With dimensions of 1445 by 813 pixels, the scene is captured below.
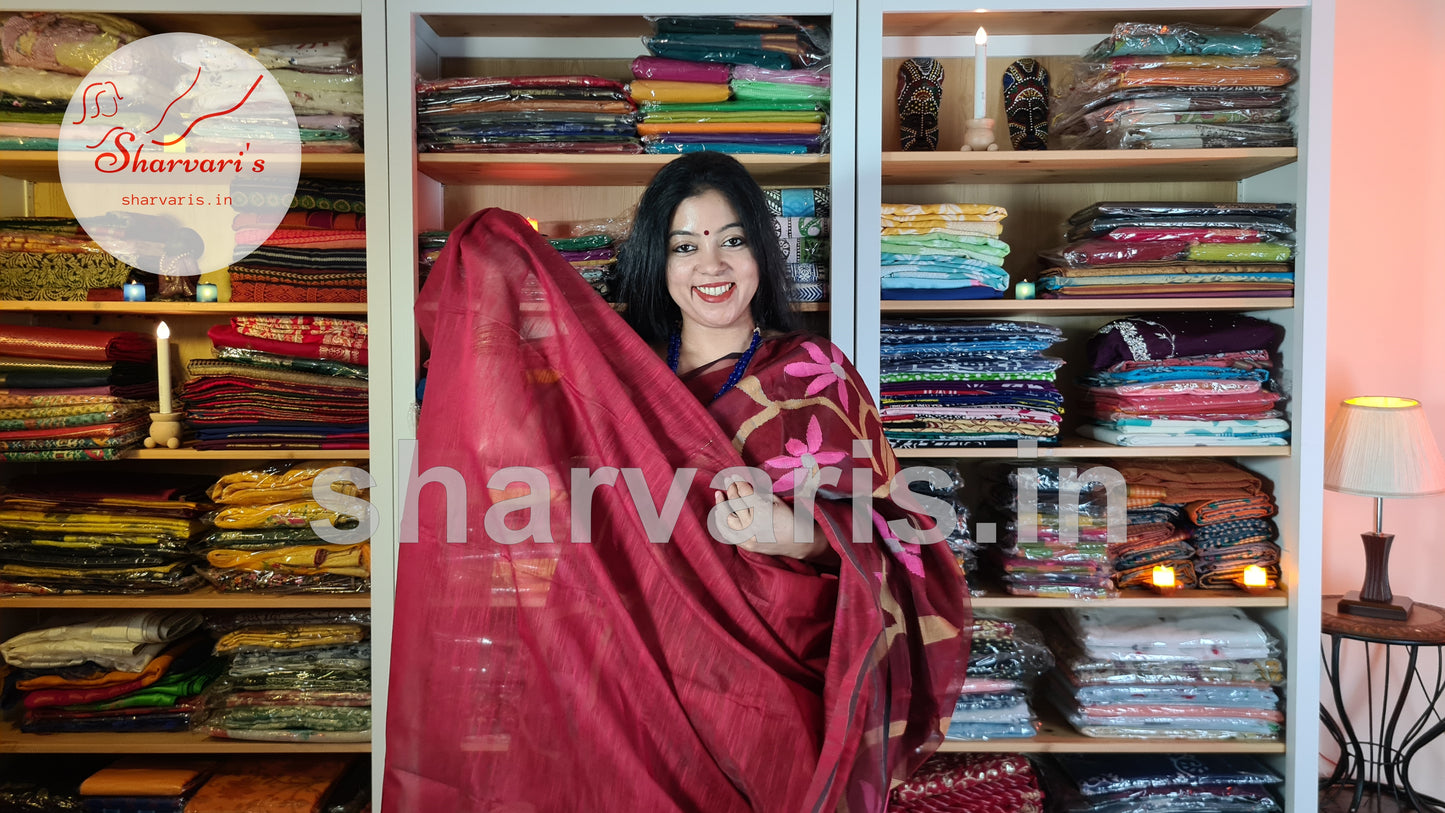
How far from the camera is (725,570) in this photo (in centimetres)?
141

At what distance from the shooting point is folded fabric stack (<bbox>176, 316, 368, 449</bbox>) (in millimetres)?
2205

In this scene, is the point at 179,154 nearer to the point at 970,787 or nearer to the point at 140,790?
the point at 140,790

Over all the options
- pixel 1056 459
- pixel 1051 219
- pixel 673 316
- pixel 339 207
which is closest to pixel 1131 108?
pixel 1051 219

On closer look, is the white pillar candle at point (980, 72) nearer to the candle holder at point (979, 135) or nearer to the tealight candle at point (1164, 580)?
the candle holder at point (979, 135)

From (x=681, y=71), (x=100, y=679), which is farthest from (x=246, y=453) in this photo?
(x=681, y=71)

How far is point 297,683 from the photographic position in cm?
224

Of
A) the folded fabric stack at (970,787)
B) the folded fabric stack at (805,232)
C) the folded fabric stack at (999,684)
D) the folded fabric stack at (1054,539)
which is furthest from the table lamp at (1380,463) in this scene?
the folded fabric stack at (805,232)

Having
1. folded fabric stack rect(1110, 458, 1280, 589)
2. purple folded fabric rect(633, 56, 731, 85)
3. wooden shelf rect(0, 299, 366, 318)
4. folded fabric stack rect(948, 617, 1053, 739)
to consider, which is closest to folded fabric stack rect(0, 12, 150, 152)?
wooden shelf rect(0, 299, 366, 318)

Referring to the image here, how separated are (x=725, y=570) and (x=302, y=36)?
67.8 inches

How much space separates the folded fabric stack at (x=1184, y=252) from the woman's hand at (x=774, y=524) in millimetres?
1117

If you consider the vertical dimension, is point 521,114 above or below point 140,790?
above

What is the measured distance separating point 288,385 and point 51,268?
0.62 m

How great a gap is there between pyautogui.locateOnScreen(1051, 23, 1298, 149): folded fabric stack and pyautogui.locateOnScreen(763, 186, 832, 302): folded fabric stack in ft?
2.27

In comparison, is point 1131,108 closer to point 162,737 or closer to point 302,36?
point 302,36
